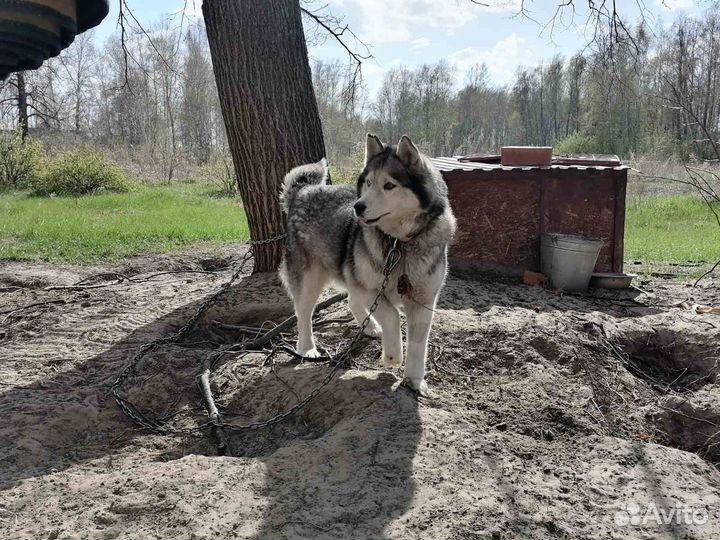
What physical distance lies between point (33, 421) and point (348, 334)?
255cm

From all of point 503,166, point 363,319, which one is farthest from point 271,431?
point 503,166

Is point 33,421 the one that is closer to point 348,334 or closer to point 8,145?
point 348,334

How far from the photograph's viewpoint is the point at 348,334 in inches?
209

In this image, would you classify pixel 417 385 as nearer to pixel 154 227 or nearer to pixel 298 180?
pixel 298 180

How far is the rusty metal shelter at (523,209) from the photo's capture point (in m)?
7.41

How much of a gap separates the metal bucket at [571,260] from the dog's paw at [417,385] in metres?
3.91

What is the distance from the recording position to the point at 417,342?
3.99 meters

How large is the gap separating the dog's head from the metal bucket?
3.74 metres

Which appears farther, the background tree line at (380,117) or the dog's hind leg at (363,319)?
the background tree line at (380,117)

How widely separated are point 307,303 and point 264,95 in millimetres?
2722

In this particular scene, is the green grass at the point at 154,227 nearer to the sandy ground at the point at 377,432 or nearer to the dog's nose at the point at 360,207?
the sandy ground at the point at 377,432

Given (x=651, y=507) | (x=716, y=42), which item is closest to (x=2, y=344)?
(x=651, y=507)

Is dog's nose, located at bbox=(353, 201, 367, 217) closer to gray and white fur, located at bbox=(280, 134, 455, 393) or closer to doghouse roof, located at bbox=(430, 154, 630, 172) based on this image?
gray and white fur, located at bbox=(280, 134, 455, 393)

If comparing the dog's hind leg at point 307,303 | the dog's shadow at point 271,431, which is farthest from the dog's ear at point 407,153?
the dog's shadow at point 271,431
